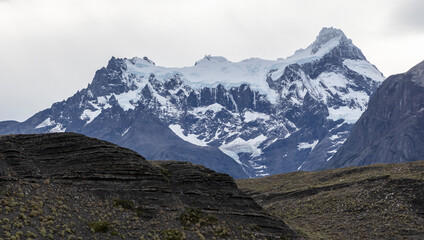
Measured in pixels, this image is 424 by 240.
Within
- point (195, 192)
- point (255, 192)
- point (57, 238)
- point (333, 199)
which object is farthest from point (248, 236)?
point (255, 192)

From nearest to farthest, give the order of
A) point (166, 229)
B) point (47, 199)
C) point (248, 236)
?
point (47, 199) → point (166, 229) → point (248, 236)

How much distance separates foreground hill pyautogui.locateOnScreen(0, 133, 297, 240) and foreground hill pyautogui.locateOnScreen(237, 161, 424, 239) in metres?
16.3

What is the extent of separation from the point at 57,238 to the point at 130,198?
12589 millimetres

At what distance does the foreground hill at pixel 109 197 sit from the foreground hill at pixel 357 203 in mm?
16260

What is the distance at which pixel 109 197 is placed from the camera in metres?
56.1

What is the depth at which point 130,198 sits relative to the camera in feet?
187

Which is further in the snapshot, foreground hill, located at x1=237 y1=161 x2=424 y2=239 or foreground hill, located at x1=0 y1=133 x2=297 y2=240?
foreground hill, located at x1=237 y1=161 x2=424 y2=239

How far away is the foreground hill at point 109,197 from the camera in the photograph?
160 feet

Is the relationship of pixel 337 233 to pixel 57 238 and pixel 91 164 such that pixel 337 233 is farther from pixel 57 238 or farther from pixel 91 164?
pixel 57 238

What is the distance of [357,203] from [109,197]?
49.8 m

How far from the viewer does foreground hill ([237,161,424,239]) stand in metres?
81.0

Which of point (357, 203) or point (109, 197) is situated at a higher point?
point (357, 203)

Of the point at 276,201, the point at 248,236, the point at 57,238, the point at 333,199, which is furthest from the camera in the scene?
the point at 276,201

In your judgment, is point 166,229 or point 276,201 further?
point 276,201
